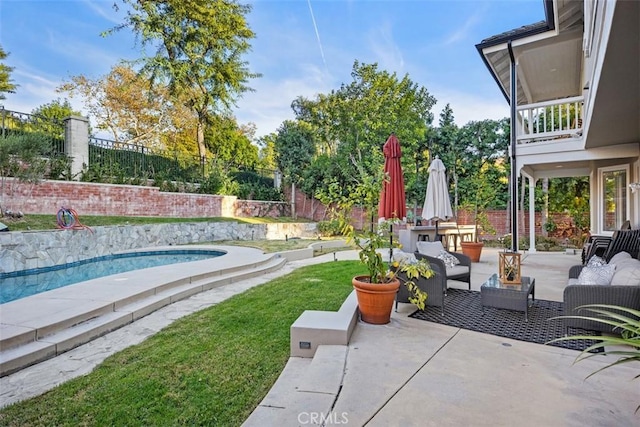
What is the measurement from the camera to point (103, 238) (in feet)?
35.0

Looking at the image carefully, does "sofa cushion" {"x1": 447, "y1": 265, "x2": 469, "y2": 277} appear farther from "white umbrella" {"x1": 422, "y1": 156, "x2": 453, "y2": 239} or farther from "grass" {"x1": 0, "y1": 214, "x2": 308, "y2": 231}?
"grass" {"x1": 0, "y1": 214, "x2": 308, "y2": 231}

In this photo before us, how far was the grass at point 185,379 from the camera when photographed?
246 cm

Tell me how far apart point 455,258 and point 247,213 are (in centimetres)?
1285

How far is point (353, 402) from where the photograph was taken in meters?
2.36

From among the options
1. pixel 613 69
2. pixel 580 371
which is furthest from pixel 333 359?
pixel 613 69

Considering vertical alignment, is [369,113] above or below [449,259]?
above

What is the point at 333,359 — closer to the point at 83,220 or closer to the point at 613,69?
the point at 613,69

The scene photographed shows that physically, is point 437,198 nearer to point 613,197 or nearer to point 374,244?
point 613,197

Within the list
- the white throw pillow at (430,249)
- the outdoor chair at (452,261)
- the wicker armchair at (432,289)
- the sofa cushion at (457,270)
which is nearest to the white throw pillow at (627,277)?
the wicker armchair at (432,289)

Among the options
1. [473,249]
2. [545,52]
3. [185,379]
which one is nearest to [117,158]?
[473,249]

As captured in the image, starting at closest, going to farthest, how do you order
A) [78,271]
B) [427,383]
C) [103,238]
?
[427,383]
[78,271]
[103,238]

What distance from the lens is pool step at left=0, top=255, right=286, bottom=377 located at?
138 inches

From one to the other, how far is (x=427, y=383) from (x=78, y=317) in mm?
4006

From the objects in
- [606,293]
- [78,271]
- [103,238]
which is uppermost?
[103,238]
